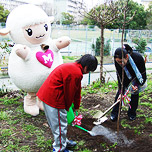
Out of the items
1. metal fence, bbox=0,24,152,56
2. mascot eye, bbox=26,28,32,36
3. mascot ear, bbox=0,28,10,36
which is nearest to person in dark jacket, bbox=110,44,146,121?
mascot eye, bbox=26,28,32,36

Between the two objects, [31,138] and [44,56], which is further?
[44,56]

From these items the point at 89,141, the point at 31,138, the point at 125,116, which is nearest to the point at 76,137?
the point at 89,141

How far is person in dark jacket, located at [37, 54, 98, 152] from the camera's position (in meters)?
2.17

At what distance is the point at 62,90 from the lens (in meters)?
2.27

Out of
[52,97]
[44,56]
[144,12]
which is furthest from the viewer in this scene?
[144,12]

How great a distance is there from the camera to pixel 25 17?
3236 millimetres

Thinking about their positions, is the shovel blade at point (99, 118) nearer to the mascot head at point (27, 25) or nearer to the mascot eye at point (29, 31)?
the mascot head at point (27, 25)

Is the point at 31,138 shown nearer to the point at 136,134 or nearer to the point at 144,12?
the point at 136,134

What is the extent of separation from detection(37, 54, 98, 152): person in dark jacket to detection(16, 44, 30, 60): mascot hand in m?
1.07

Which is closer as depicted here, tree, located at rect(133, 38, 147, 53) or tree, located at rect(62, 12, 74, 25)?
tree, located at rect(133, 38, 147, 53)

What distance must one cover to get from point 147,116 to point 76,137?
5.20 feet

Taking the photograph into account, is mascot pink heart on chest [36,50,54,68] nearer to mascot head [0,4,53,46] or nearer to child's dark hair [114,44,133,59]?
mascot head [0,4,53,46]

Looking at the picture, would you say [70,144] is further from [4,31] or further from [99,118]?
[4,31]

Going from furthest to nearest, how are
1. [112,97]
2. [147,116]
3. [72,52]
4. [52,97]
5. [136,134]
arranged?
[72,52], [112,97], [147,116], [136,134], [52,97]
